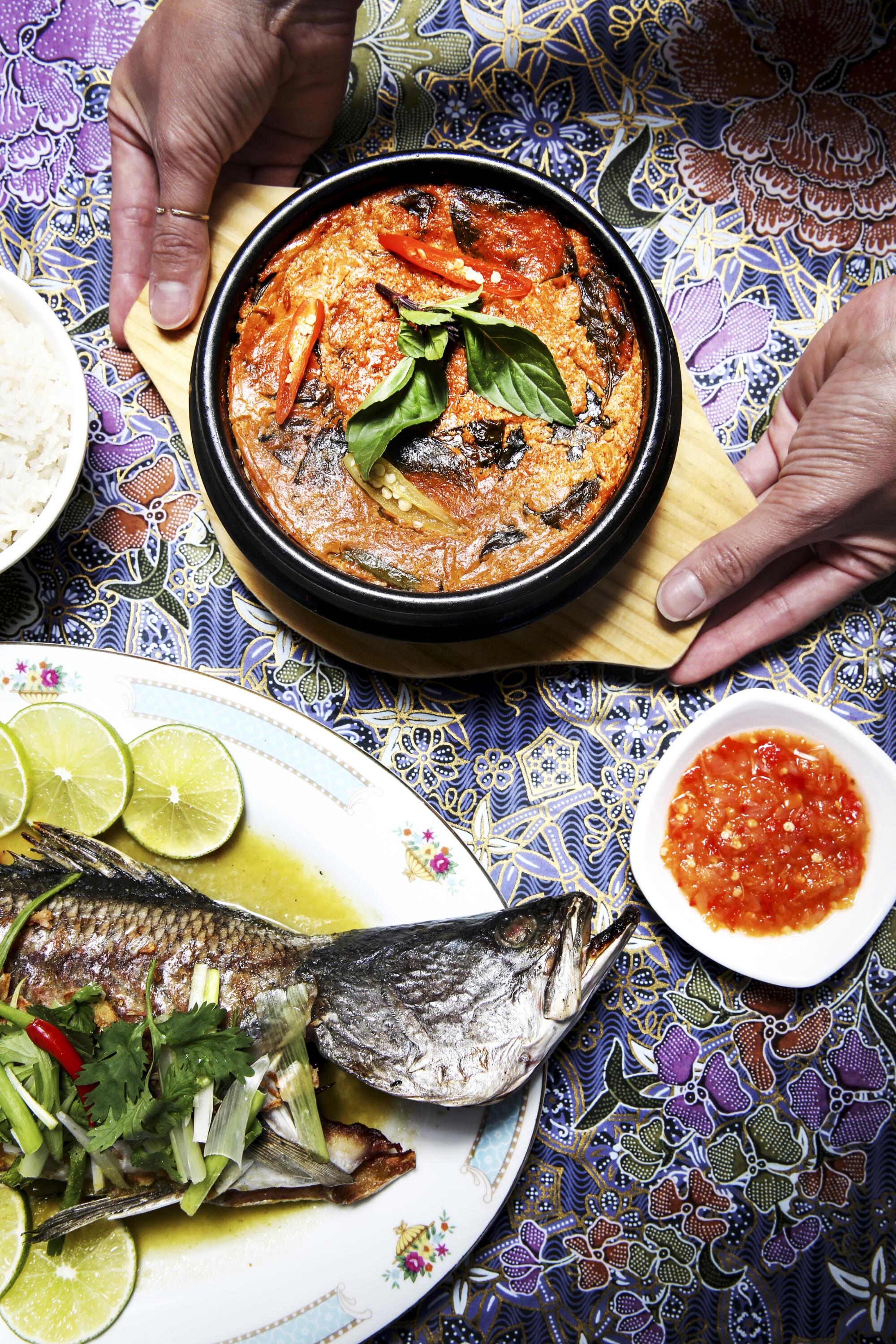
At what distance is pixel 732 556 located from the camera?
2146 mm

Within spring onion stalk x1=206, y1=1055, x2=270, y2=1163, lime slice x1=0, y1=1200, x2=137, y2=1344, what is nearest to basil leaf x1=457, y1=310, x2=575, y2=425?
spring onion stalk x1=206, y1=1055, x2=270, y2=1163

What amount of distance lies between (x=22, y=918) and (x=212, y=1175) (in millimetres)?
700

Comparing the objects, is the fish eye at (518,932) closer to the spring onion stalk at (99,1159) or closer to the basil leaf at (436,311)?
the spring onion stalk at (99,1159)

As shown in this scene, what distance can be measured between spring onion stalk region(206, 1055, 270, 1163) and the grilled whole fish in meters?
0.11

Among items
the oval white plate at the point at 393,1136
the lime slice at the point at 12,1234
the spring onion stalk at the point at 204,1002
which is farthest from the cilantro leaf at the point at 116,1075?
the oval white plate at the point at 393,1136

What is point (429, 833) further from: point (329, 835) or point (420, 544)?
point (420, 544)

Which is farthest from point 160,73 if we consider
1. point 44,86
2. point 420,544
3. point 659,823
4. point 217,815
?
point 659,823

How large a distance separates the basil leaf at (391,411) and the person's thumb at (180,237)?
0.61m

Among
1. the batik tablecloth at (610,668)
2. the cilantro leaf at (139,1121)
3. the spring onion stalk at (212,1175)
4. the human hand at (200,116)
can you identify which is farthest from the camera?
the batik tablecloth at (610,668)

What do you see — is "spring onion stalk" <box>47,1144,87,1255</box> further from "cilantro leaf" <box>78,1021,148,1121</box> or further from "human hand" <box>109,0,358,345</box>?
"human hand" <box>109,0,358,345</box>

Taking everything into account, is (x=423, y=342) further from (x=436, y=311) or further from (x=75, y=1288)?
(x=75, y=1288)

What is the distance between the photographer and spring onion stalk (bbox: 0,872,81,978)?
2.00 metres

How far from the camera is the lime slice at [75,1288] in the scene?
2.12 m

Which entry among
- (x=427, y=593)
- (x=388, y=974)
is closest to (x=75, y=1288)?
(x=388, y=974)
